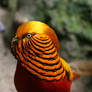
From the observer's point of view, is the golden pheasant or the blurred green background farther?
the blurred green background

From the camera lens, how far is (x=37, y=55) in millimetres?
590

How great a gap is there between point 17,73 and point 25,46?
0.56 ft

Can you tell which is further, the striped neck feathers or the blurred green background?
the blurred green background

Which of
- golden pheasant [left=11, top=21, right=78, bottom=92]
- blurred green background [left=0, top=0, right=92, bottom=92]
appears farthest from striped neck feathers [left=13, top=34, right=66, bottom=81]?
blurred green background [left=0, top=0, right=92, bottom=92]

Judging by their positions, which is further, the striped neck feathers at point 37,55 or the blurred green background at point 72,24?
the blurred green background at point 72,24

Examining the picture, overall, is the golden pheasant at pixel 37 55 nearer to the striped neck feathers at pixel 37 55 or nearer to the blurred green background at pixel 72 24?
the striped neck feathers at pixel 37 55

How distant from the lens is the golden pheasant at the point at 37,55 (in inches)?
23.2

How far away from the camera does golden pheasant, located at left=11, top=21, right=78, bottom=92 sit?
1.94 feet

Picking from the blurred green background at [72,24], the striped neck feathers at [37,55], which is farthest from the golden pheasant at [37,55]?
the blurred green background at [72,24]

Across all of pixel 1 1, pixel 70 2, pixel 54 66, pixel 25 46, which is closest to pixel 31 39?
pixel 25 46

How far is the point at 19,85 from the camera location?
0.71 metres

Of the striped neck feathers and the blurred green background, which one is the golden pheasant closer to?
the striped neck feathers

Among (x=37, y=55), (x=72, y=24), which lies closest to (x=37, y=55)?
(x=37, y=55)

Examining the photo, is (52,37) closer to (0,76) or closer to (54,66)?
(54,66)
